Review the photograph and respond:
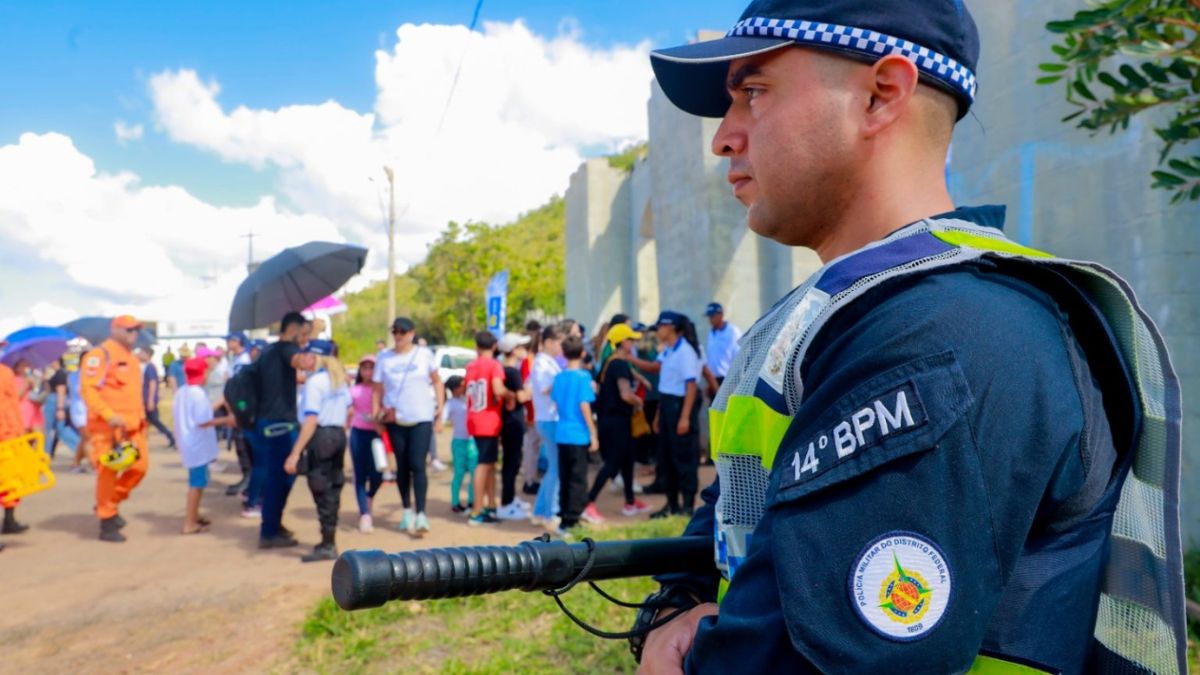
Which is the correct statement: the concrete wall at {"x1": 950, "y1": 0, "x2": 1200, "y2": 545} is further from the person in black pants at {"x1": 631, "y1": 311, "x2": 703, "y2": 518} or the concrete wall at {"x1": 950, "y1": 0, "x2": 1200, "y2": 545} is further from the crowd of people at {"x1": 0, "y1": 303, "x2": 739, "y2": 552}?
the crowd of people at {"x1": 0, "y1": 303, "x2": 739, "y2": 552}

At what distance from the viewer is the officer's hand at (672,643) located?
1.10 meters

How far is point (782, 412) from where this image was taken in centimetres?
104

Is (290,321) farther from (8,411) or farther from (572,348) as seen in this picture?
(8,411)

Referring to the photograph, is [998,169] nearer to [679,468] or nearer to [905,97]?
[679,468]

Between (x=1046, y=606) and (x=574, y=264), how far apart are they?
22.2 meters

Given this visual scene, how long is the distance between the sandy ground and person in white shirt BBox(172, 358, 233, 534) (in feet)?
1.43

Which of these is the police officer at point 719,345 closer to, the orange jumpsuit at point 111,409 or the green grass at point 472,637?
the green grass at point 472,637

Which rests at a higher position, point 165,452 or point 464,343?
point 464,343

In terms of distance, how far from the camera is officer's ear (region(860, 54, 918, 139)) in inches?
44.5

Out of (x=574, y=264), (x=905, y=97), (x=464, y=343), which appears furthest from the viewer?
(x=464, y=343)

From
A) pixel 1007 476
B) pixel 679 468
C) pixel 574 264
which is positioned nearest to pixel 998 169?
pixel 679 468

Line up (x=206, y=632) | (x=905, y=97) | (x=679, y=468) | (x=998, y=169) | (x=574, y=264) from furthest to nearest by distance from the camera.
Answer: (x=574, y=264), (x=679, y=468), (x=998, y=169), (x=206, y=632), (x=905, y=97)

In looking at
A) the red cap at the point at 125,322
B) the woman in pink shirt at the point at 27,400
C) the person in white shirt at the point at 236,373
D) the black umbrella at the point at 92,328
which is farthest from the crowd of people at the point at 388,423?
the black umbrella at the point at 92,328

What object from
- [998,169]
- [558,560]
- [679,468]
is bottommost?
[679,468]
